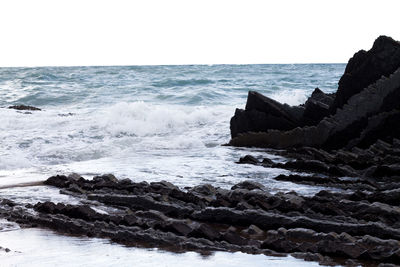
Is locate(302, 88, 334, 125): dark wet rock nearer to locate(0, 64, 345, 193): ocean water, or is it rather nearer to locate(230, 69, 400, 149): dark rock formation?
locate(230, 69, 400, 149): dark rock formation

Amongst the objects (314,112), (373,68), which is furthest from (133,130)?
(373,68)

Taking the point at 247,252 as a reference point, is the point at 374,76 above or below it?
above

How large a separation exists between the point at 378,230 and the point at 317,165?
4.62m

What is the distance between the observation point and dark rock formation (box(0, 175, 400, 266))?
5.34 metres

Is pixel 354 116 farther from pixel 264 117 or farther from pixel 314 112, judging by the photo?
pixel 264 117

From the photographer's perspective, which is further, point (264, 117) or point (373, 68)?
point (264, 117)

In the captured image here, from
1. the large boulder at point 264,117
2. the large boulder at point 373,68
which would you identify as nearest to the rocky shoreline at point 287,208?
the large boulder at point 373,68

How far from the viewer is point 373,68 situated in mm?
13273

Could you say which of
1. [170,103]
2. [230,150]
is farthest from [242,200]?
[170,103]

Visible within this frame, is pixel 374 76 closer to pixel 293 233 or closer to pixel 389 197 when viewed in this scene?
pixel 389 197

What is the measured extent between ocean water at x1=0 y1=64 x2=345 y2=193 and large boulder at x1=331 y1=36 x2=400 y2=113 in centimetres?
217

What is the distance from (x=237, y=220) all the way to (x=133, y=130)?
13.5 meters

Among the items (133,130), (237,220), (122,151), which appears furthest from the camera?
(133,130)

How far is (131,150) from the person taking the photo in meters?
15.0
